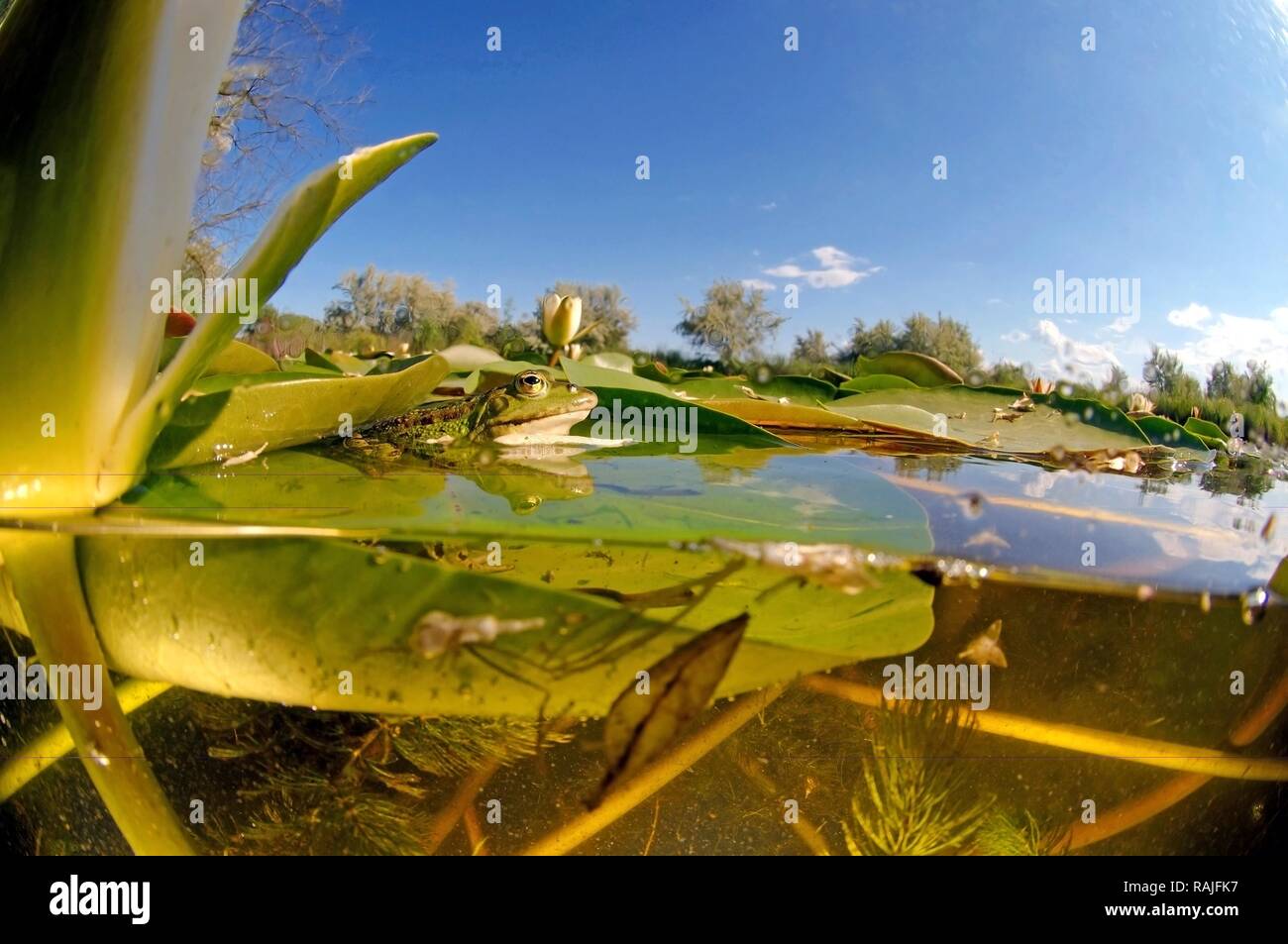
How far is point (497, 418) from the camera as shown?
45cm

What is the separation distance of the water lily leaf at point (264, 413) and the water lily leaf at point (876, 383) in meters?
0.45

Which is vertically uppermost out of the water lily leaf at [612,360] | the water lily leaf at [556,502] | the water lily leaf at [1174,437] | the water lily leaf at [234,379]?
the water lily leaf at [612,360]

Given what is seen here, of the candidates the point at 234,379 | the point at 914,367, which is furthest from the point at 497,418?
the point at 914,367

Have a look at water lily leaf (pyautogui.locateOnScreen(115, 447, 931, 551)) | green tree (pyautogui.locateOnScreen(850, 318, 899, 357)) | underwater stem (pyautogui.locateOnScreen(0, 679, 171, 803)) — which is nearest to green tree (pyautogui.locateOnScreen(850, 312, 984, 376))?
green tree (pyautogui.locateOnScreen(850, 318, 899, 357))

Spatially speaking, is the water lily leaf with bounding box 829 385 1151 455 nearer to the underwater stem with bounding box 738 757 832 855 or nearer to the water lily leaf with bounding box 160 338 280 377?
the underwater stem with bounding box 738 757 832 855

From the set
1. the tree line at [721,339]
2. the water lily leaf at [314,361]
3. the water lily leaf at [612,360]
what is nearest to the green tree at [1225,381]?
the tree line at [721,339]

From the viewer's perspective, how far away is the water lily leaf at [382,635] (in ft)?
0.72

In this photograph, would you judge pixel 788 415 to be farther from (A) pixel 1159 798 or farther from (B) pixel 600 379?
(A) pixel 1159 798

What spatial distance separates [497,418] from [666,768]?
0.89 ft

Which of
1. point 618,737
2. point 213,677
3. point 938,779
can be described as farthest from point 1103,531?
point 213,677

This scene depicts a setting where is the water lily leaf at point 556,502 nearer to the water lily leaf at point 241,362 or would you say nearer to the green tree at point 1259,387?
the water lily leaf at point 241,362

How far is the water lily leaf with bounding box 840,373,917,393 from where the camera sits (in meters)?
0.65

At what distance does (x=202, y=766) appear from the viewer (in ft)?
0.86

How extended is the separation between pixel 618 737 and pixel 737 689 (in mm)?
44
